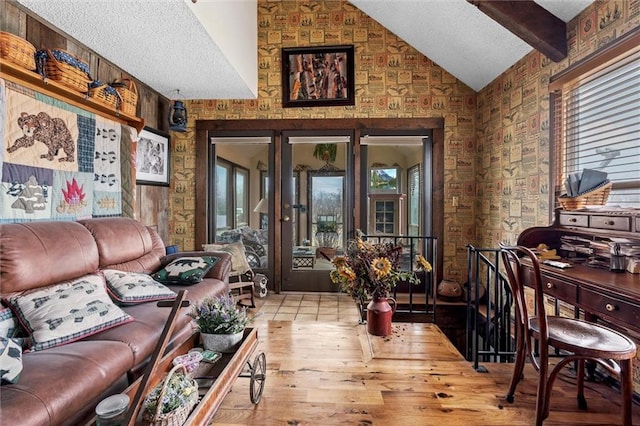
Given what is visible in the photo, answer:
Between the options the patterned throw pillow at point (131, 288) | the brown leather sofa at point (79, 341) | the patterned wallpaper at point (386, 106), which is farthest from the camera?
the patterned wallpaper at point (386, 106)

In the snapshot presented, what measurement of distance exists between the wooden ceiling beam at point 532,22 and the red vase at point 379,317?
94.9 inches

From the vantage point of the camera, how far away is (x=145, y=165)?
360 cm

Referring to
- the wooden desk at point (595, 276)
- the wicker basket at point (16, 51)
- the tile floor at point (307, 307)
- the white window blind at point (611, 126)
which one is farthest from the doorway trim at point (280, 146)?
the wicker basket at point (16, 51)

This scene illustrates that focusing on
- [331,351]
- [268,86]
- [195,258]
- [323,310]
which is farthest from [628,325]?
[268,86]

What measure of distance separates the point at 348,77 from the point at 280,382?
354 cm

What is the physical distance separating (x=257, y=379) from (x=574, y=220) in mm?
2288

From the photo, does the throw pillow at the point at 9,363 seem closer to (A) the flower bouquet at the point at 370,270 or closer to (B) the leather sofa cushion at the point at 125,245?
(B) the leather sofa cushion at the point at 125,245

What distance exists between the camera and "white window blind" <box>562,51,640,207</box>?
2.03 m

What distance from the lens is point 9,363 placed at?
1176 mm

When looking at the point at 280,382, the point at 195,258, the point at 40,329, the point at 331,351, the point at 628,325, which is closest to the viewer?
the point at 628,325

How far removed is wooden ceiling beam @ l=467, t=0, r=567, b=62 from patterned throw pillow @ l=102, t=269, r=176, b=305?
3.23 m

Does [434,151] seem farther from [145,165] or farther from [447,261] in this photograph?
[145,165]

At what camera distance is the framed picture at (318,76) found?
414 centimetres

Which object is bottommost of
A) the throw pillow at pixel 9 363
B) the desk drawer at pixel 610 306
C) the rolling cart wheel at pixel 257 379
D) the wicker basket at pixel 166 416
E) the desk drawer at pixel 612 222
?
the rolling cart wheel at pixel 257 379
